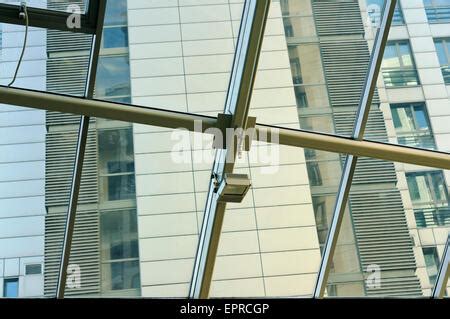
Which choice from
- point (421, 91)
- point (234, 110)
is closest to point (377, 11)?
point (421, 91)

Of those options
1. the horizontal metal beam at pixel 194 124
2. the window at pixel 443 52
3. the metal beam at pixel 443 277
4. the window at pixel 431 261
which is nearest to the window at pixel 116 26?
the horizontal metal beam at pixel 194 124

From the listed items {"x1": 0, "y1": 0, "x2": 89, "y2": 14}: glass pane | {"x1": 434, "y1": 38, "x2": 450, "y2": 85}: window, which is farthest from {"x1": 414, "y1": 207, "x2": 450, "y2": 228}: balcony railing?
{"x1": 0, "y1": 0, "x2": 89, "y2": 14}: glass pane

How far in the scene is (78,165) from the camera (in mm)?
6582

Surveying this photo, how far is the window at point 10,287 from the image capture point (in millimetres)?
6766

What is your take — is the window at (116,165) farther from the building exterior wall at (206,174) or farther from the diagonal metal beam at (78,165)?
the diagonal metal beam at (78,165)

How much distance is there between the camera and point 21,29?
20.1 feet

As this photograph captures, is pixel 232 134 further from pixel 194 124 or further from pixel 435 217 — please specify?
pixel 435 217

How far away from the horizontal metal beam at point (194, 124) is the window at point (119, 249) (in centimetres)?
111

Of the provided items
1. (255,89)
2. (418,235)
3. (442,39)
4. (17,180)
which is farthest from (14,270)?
(442,39)

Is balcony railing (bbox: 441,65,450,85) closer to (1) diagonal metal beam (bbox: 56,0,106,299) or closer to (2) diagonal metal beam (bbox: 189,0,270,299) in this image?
(2) diagonal metal beam (bbox: 189,0,270,299)

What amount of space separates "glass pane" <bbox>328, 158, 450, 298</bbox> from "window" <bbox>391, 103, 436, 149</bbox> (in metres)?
0.29

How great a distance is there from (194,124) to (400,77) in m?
2.31
